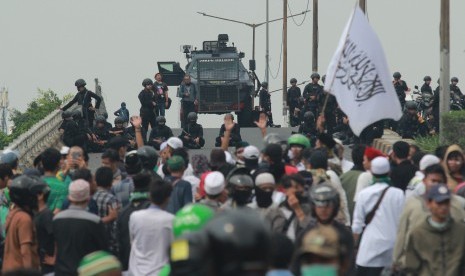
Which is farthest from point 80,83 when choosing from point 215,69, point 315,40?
point 315,40

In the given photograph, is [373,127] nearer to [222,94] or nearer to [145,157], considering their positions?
[145,157]

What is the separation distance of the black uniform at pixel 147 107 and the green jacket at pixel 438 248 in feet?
72.7

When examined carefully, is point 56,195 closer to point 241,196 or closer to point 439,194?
point 241,196

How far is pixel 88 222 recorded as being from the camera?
446 inches


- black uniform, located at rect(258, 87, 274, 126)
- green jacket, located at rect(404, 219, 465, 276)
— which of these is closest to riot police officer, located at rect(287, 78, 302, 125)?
black uniform, located at rect(258, 87, 274, 126)

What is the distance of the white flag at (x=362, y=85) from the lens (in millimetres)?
16391

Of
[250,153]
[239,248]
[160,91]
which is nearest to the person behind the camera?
[239,248]

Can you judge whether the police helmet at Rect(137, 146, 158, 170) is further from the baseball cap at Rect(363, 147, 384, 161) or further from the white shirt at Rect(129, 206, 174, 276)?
the white shirt at Rect(129, 206, 174, 276)

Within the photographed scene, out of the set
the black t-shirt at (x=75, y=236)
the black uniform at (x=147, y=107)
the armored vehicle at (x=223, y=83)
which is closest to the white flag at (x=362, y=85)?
the black t-shirt at (x=75, y=236)

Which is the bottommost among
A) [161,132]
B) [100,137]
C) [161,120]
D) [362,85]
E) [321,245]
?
[100,137]

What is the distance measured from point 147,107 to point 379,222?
21118mm

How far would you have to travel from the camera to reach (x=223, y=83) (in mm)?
47219

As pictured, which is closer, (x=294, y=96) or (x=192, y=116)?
(x=192, y=116)

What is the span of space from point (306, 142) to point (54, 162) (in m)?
2.92
